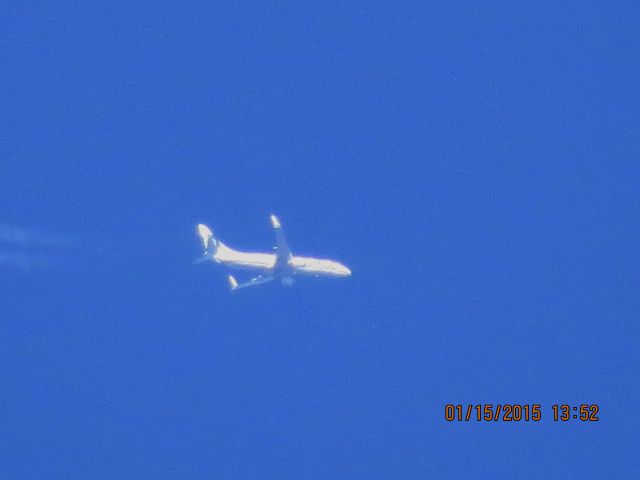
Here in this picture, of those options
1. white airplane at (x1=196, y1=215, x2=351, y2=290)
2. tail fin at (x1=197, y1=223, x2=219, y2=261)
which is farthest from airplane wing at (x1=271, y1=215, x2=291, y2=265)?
tail fin at (x1=197, y1=223, x2=219, y2=261)

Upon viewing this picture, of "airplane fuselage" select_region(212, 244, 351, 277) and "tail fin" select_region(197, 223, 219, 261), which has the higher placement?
"tail fin" select_region(197, 223, 219, 261)

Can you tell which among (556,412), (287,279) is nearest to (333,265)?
(287,279)

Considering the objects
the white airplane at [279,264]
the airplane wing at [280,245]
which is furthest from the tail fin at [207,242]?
the airplane wing at [280,245]

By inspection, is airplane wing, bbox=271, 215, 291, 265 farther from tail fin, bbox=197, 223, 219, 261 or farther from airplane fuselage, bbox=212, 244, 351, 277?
tail fin, bbox=197, 223, 219, 261

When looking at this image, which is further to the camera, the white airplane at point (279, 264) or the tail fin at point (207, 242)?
the tail fin at point (207, 242)

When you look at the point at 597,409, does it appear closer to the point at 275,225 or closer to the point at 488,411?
the point at 488,411

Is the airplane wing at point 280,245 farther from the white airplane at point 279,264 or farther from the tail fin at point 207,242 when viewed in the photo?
the tail fin at point 207,242
